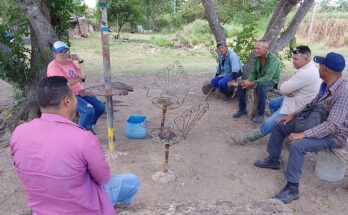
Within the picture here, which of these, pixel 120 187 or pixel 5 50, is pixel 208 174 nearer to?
pixel 120 187

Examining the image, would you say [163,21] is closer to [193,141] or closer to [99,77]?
[99,77]

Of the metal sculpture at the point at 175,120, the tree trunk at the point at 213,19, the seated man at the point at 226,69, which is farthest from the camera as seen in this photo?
the tree trunk at the point at 213,19

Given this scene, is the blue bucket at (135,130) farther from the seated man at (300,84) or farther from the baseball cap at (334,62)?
the baseball cap at (334,62)

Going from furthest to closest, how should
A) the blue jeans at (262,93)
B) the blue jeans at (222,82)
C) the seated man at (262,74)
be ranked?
the blue jeans at (222,82) → the blue jeans at (262,93) → the seated man at (262,74)

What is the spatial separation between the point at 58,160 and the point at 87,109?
313 centimetres

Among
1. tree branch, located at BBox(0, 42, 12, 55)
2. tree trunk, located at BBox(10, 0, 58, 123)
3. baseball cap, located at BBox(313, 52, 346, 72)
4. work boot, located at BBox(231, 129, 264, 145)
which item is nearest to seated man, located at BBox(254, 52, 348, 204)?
baseball cap, located at BBox(313, 52, 346, 72)

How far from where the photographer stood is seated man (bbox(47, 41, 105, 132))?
4.54m

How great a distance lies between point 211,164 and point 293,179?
112cm

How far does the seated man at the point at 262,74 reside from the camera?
5318 millimetres

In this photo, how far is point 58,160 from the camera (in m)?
1.77

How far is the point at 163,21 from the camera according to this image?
27828 mm

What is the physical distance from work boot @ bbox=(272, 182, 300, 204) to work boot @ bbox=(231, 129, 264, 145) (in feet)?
3.71

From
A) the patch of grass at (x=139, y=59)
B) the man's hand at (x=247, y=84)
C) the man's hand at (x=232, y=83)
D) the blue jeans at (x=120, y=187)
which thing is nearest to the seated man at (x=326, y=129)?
the blue jeans at (x=120, y=187)

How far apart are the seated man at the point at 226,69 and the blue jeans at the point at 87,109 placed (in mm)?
2622
